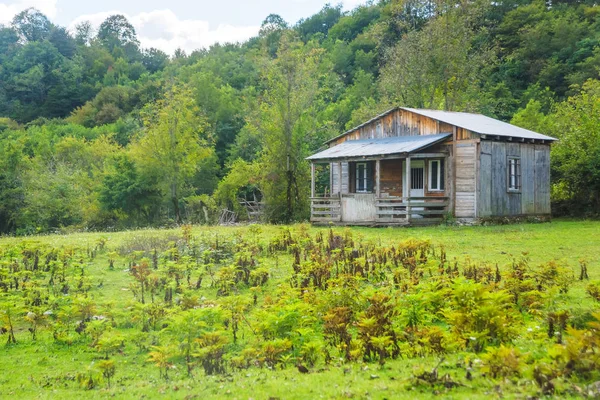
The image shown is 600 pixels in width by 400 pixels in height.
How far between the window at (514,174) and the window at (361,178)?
7.21 metres

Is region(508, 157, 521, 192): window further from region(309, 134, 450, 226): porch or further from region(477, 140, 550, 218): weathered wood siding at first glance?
region(309, 134, 450, 226): porch

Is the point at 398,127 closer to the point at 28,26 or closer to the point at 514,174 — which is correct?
the point at 514,174

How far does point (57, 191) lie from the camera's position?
3788cm

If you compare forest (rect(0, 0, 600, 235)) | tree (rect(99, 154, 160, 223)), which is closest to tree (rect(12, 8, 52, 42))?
forest (rect(0, 0, 600, 235))

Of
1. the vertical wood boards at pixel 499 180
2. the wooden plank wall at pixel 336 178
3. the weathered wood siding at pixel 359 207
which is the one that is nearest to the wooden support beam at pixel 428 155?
Result: the vertical wood boards at pixel 499 180

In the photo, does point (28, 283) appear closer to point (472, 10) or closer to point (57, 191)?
point (57, 191)

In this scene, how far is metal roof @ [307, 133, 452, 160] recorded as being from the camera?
24.6 meters

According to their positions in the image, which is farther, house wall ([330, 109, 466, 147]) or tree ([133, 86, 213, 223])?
tree ([133, 86, 213, 223])

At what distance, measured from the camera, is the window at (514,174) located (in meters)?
26.2

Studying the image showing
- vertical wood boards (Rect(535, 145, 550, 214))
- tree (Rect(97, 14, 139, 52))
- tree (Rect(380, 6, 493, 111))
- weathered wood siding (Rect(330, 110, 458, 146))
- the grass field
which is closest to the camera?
the grass field

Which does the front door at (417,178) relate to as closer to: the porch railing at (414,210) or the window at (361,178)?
the porch railing at (414,210)

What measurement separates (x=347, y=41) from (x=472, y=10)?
4926 centimetres

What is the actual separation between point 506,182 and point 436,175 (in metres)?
3.18

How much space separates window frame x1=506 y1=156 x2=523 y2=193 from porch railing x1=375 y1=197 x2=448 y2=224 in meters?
3.15
